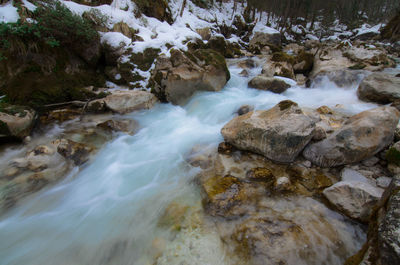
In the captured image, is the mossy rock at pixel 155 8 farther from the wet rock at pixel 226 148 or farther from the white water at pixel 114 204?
the wet rock at pixel 226 148

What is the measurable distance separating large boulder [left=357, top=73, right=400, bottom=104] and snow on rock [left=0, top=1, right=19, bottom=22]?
40.2ft

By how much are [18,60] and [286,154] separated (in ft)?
30.0

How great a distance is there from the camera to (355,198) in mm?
2658

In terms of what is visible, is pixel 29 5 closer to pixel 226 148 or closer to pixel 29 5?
pixel 29 5

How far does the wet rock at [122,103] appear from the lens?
266 inches

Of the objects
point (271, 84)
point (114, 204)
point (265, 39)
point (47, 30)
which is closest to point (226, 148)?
point (114, 204)

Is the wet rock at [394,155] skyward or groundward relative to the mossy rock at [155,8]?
groundward

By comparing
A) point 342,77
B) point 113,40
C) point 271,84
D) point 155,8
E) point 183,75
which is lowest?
point 271,84

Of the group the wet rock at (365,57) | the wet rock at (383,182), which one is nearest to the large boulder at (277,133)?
the wet rock at (383,182)

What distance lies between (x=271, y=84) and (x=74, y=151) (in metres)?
8.09

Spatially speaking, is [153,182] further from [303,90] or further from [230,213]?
[303,90]

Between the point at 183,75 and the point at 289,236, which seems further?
the point at 183,75

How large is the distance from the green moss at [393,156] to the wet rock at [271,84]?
17.5 ft

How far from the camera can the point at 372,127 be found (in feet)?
11.3
